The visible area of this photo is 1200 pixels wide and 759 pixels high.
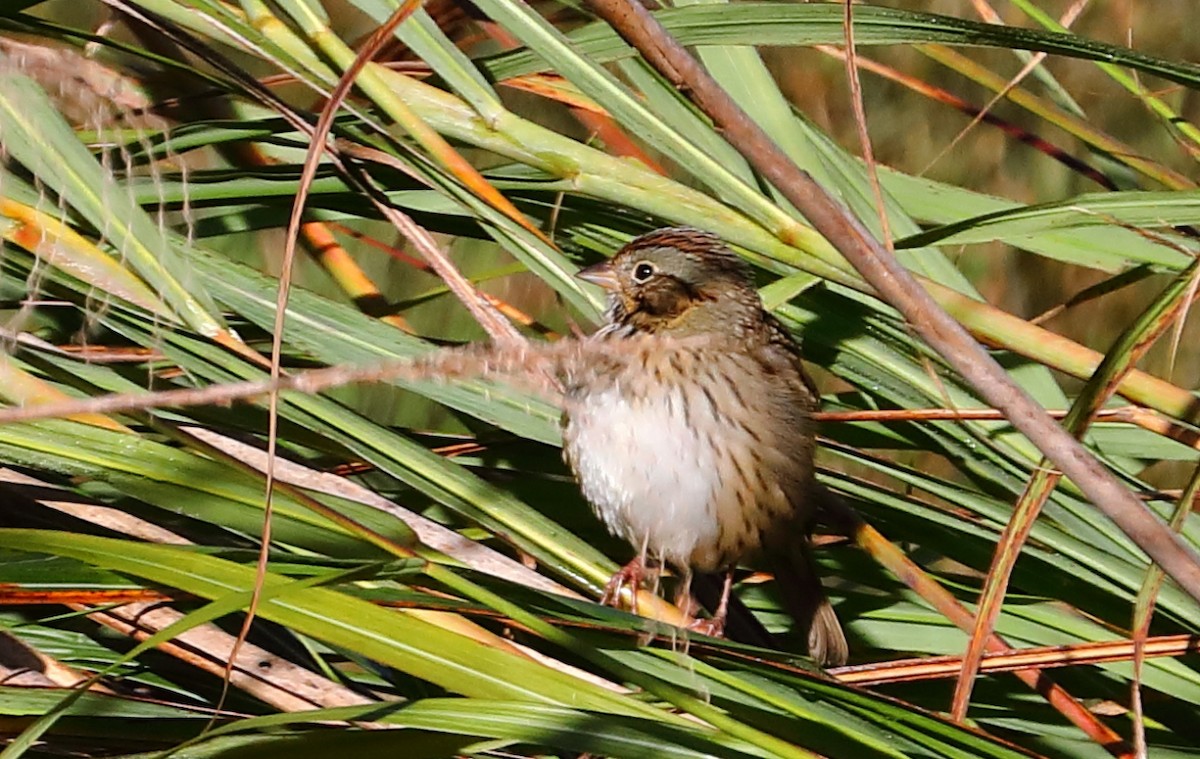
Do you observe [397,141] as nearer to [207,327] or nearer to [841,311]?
[207,327]

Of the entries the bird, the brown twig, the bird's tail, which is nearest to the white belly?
the bird

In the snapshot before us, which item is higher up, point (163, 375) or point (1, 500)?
point (163, 375)

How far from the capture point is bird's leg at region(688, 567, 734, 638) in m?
2.34

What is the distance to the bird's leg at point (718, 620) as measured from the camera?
2338mm

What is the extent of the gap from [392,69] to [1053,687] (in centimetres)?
115

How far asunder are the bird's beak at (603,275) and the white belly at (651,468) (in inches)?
5.8

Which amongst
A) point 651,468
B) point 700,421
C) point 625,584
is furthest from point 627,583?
point 700,421

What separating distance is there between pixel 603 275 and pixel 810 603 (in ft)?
1.71

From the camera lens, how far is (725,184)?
2.03 metres

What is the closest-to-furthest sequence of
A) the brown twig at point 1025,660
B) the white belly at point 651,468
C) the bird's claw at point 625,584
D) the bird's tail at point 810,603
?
the brown twig at point 1025,660, the bird's claw at point 625,584, the bird's tail at point 810,603, the white belly at point 651,468

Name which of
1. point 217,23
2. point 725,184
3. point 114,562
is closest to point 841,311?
point 725,184

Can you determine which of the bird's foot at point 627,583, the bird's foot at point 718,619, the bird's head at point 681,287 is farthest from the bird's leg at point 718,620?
the bird's head at point 681,287

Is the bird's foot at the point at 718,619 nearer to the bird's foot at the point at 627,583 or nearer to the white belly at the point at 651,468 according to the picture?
the white belly at the point at 651,468

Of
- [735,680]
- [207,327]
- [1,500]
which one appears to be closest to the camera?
[735,680]
